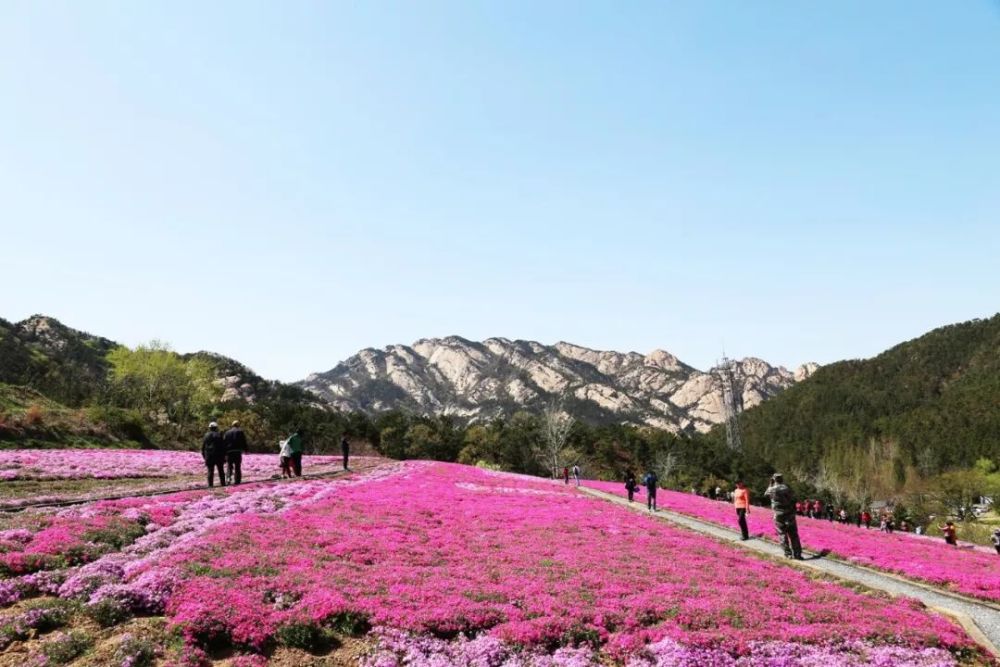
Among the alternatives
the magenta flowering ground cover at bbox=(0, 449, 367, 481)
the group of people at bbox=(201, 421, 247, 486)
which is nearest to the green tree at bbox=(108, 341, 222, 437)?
the magenta flowering ground cover at bbox=(0, 449, 367, 481)

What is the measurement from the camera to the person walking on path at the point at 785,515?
21.3 meters

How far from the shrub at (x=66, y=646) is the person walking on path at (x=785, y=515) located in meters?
19.5

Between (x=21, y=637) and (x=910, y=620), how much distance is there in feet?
55.9

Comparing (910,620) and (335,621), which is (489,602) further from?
(910,620)

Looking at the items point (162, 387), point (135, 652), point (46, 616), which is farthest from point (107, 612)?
point (162, 387)

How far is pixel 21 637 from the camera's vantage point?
9.91 meters

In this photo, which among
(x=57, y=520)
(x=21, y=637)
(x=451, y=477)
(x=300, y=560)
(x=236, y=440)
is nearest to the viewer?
(x=21, y=637)

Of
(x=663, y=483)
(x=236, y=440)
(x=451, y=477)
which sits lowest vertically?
(x=663, y=483)

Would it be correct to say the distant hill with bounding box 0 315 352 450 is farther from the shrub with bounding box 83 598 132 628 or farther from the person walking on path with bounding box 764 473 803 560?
the person walking on path with bounding box 764 473 803 560

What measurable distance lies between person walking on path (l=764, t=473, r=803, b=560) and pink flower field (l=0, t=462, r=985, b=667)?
186cm

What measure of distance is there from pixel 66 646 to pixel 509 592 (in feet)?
26.6

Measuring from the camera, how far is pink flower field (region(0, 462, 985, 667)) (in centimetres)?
1079

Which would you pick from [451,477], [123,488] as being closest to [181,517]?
[123,488]

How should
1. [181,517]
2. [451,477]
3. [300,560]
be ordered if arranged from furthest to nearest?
[451,477]
[181,517]
[300,560]
